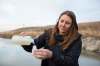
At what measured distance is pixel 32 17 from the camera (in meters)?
2.42

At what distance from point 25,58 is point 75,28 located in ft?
4.42

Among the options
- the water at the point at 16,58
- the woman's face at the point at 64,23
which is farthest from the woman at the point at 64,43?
the water at the point at 16,58

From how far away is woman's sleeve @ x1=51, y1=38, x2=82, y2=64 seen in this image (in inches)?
35.4

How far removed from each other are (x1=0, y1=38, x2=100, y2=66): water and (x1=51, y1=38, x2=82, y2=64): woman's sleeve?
1.31 meters

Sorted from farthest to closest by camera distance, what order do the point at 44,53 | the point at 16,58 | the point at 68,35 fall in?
the point at 16,58
the point at 68,35
the point at 44,53

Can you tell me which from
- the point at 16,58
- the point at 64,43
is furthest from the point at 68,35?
the point at 16,58

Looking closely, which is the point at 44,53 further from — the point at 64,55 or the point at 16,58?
the point at 16,58

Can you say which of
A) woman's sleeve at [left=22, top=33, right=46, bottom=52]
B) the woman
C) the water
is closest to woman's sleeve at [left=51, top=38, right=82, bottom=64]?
the woman

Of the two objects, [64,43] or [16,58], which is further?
[16,58]

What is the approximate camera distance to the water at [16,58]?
2281 mm

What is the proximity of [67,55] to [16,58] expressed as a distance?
148 cm

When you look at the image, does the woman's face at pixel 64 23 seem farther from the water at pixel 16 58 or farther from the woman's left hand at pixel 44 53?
the water at pixel 16 58

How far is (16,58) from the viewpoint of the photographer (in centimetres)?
236

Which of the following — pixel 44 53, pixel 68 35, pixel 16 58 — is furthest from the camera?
pixel 16 58
